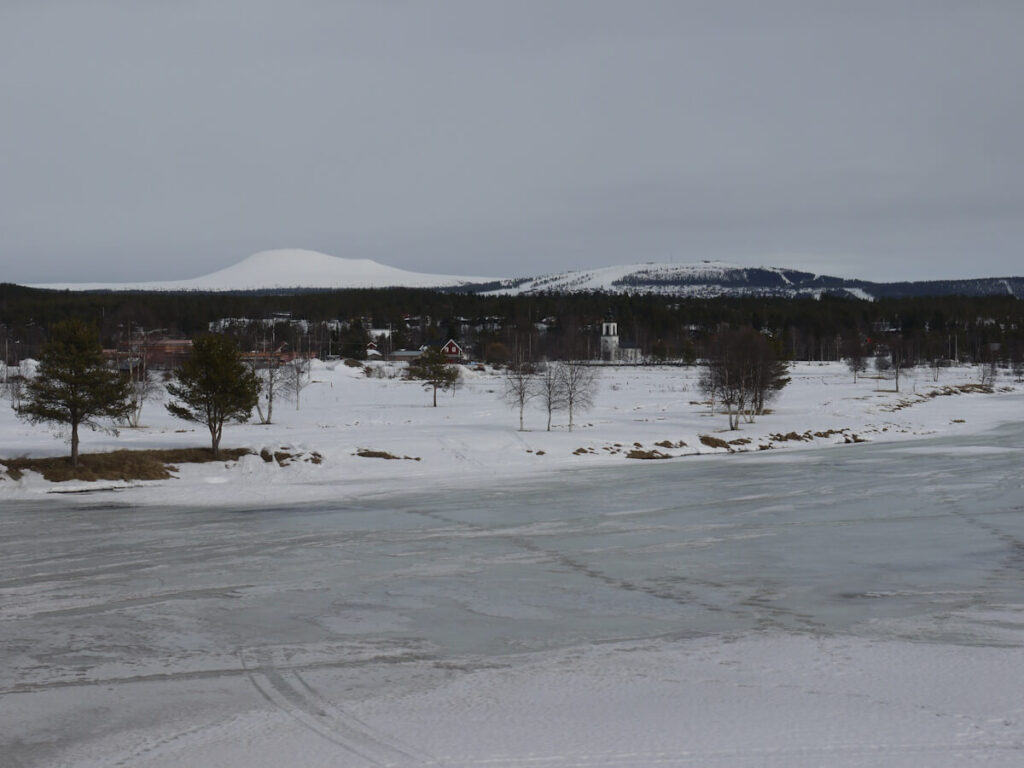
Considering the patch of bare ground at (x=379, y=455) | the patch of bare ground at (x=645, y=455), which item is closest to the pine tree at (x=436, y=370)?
the patch of bare ground at (x=645, y=455)

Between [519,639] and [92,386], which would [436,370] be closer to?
[92,386]

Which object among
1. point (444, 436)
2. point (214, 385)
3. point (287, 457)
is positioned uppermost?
point (214, 385)

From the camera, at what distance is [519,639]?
11.5 meters

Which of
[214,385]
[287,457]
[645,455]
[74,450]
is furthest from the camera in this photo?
[645,455]

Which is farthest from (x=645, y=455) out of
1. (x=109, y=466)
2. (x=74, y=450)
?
(x=74, y=450)

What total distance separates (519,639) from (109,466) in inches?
1007

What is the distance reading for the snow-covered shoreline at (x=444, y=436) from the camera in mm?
31203

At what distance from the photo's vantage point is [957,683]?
30.8 feet

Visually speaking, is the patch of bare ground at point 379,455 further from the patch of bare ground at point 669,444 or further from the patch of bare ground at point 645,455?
the patch of bare ground at point 669,444

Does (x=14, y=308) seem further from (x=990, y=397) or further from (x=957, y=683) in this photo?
(x=957, y=683)

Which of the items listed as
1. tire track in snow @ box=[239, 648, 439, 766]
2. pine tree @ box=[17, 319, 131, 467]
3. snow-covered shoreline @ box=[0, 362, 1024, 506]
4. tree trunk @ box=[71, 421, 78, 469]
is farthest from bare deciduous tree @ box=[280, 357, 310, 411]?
tire track in snow @ box=[239, 648, 439, 766]

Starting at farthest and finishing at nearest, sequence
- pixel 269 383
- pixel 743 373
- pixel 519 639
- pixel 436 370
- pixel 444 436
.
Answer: pixel 436 370, pixel 743 373, pixel 269 383, pixel 444 436, pixel 519 639

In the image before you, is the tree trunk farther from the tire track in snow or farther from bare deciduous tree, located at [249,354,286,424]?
the tire track in snow

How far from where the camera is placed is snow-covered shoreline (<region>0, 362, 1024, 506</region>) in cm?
3120
